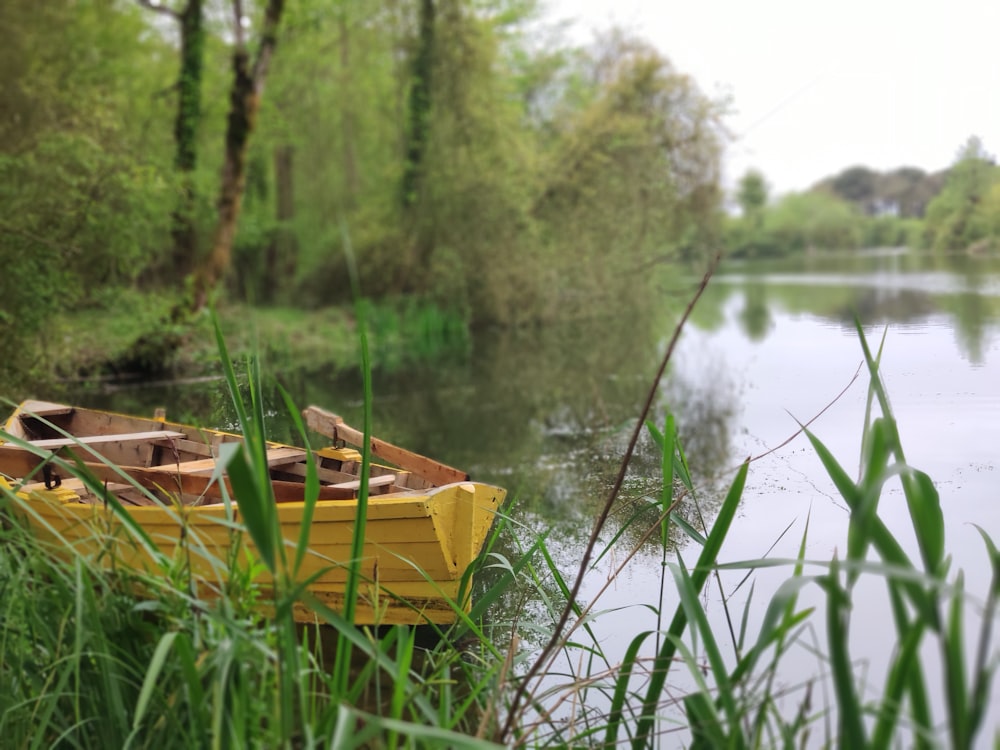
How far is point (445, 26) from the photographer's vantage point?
1767cm

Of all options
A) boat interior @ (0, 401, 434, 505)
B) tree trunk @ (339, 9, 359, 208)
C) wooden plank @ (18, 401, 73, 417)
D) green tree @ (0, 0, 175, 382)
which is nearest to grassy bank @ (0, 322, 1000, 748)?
boat interior @ (0, 401, 434, 505)

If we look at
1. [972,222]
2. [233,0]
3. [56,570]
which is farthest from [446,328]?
[56,570]

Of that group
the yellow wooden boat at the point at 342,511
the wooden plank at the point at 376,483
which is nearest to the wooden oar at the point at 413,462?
the yellow wooden boat at the point at 342,511

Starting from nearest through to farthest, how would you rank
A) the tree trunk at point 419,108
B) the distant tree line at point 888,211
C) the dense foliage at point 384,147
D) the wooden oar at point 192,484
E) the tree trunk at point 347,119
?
the wooden oar at point 192,484, the distant tree line at point 888,211, the dense foliage at point 384,147, the tree trunk at point 419,108, the tree trunk at point 347,119

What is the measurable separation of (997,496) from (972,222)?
13.9 feet

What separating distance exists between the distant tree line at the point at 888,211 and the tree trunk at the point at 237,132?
28.9 feet

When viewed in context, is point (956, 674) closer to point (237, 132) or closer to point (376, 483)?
point (376, 483)

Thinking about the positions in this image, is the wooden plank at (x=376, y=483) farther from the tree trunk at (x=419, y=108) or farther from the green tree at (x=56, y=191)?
the tree trunk at (x=419, y=108)

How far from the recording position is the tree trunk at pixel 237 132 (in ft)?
46.3

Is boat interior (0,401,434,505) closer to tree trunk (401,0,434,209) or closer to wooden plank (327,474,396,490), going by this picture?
wooden plank (327,474,396,490)

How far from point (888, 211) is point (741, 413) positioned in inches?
267

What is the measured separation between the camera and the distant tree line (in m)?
7.63

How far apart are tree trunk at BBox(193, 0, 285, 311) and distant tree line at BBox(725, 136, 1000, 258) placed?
882 centimetres

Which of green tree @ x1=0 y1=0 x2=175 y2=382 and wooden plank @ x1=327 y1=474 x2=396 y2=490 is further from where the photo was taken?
green tree @ x1=0 y1=0 x2=175 y2=382
